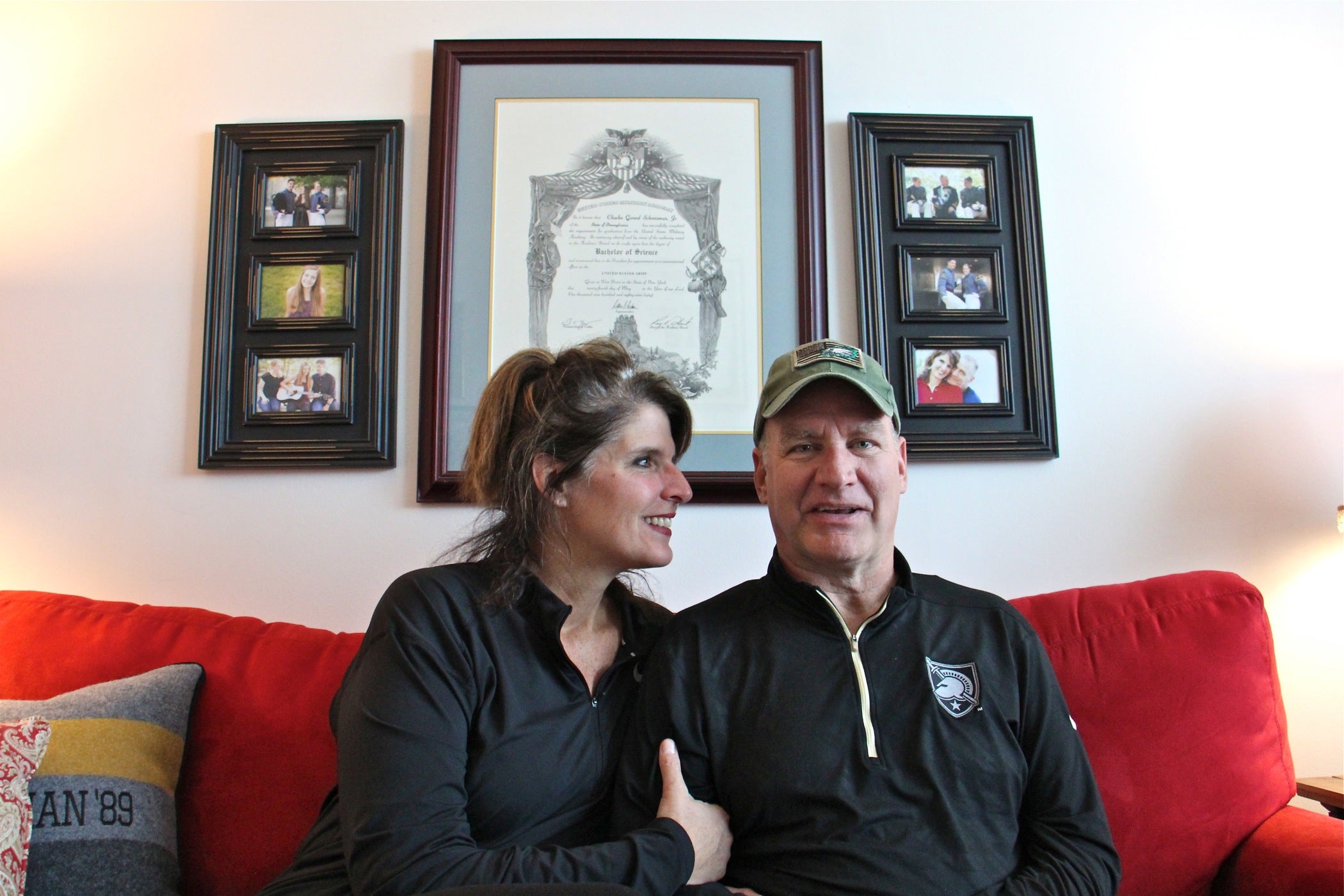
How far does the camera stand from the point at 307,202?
201 centimetres

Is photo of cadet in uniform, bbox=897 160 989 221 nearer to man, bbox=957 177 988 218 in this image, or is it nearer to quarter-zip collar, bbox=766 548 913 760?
man, bbox=957 177 988 218

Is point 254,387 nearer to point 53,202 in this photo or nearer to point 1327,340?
point 53,202

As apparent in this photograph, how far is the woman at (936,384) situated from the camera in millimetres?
1919

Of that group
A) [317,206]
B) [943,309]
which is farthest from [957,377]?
[317,206]

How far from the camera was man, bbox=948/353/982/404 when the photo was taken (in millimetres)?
1922

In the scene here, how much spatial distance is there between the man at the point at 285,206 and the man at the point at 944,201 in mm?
1503

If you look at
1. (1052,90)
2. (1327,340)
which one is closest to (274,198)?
(1052,90)

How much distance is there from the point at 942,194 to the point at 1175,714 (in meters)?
1.21

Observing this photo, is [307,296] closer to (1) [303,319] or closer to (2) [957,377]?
(1) [303,319]

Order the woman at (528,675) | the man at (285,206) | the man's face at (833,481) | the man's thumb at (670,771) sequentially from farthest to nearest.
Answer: the man at (285,206), the man's face at (833,481), the man's thumb at (670,771), the woman at (528,675)

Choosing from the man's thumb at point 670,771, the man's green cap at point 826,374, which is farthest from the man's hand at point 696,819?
the man's green cap at point 826,374

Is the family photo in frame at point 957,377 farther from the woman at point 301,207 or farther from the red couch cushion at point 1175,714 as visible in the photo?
the woman at point 301,207

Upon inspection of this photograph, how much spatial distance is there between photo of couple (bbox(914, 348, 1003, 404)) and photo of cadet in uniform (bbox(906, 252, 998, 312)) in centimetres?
Answer: 10

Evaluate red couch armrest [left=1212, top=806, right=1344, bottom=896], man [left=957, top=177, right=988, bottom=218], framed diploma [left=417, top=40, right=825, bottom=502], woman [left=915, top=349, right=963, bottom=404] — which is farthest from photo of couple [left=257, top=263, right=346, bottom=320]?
red couch armrest [left=1212, top=806, right=1344, bottom=896]
